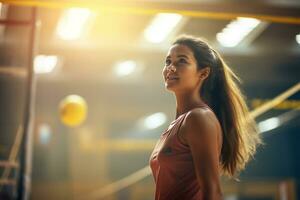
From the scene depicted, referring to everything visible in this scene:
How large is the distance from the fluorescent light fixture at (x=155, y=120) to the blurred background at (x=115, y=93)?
0.11 ft

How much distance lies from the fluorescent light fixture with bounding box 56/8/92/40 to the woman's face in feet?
24.5

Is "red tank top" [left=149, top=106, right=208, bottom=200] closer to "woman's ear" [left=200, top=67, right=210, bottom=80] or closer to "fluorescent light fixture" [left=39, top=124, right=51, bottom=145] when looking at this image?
"woman's ear" [left=200, top=67, right=210, bottom=80]

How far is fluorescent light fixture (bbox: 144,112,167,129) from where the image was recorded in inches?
594

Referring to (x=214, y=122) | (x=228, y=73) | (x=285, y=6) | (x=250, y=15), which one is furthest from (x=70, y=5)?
(x=214, y=122)

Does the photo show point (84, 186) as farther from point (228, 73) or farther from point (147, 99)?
point (228, 73)

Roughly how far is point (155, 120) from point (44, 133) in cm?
336

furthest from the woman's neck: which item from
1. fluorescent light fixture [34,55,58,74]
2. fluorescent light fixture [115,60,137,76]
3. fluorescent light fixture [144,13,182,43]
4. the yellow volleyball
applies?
fluorescent light fixture [115,60,137,76]

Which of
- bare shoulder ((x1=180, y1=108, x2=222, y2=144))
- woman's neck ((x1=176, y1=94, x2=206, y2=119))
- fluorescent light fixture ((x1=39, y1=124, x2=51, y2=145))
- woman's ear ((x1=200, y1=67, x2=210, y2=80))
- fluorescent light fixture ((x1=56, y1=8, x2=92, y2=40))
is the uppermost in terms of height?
fluorescent light fixture ((x1=56, y1=8, x2=92, y2=40))

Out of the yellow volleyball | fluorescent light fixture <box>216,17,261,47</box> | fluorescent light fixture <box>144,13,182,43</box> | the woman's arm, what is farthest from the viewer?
fluorescent light fixture <box>216,17,261,47</box>

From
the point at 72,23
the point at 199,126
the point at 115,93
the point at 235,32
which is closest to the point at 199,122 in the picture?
the point at 199,126

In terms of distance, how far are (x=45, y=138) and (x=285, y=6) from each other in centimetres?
1007

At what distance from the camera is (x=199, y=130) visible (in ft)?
5.81

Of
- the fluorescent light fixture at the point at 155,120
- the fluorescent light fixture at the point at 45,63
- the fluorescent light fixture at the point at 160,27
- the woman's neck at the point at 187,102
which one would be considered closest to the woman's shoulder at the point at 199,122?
the woman's neck at the point at 187,102

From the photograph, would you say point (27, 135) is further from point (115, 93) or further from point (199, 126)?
point (115, 93)
